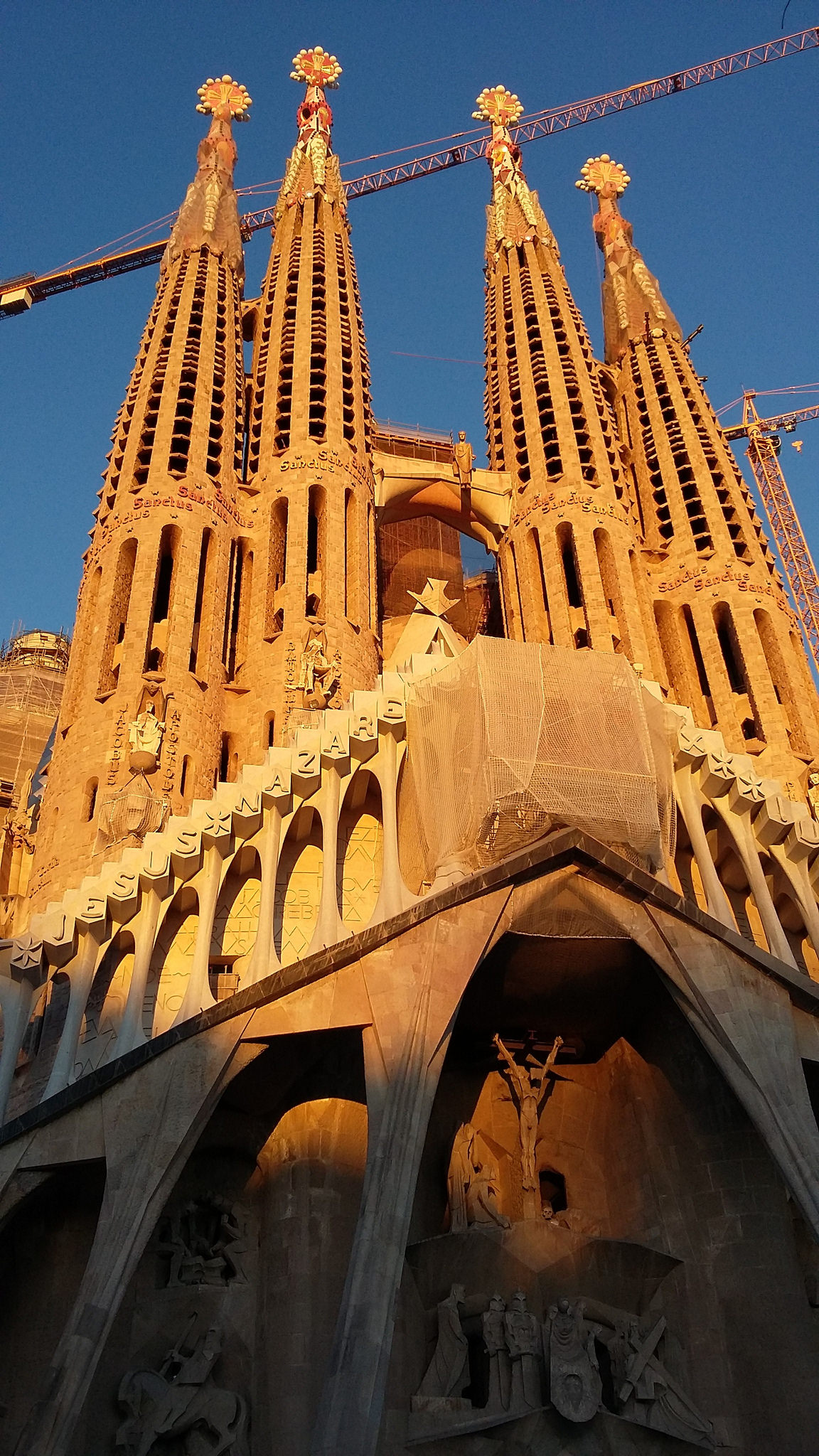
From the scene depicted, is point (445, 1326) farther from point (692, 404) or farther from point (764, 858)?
point (692, 404)

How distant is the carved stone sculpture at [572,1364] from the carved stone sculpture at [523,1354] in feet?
0.55

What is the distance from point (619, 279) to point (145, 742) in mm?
20631

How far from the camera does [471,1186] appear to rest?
15883mm

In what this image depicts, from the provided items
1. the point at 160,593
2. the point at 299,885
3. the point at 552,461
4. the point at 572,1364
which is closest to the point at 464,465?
the point at 552,461

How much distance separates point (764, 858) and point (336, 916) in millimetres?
5875

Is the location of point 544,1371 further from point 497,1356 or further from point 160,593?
point 160,593

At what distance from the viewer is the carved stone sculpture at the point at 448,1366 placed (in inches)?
562

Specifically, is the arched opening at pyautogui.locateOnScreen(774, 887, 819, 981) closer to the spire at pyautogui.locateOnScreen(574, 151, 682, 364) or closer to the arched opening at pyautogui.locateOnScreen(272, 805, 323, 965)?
the arched opening at pyautogui.locateOnScreen(272, 805, 323, 965)

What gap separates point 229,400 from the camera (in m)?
26.5

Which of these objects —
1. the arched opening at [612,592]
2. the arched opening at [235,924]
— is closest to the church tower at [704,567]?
the arched opening at [612,592]

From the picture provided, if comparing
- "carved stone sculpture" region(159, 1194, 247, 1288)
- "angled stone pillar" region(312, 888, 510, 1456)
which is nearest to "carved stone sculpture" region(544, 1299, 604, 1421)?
"angled stone pillar" region(312, 888, 510, 1456)

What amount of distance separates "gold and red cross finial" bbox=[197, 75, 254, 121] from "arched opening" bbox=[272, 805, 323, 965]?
2526 cm

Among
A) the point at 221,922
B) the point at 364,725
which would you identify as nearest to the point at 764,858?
the point at 364,725

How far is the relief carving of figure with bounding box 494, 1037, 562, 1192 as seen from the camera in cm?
1638
